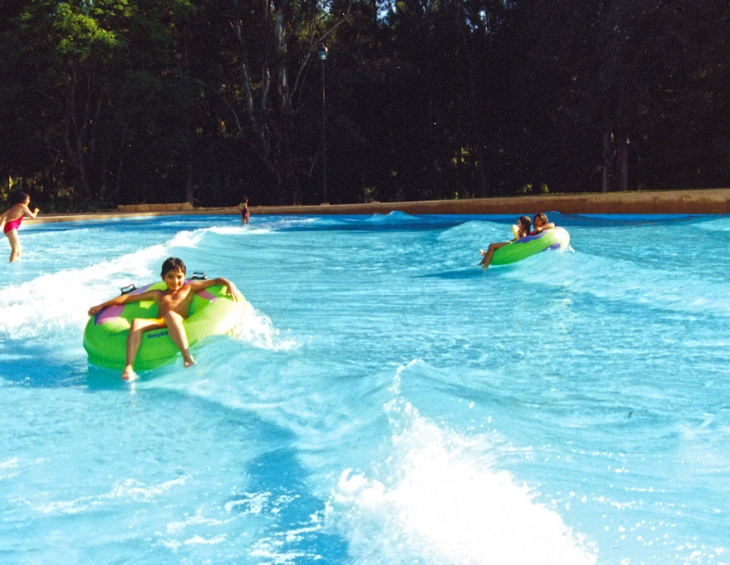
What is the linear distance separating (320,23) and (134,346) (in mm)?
24819

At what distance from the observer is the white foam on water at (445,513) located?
3.18 metres

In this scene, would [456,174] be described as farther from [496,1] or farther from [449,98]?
[496,1]

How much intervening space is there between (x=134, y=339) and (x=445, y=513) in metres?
2.85

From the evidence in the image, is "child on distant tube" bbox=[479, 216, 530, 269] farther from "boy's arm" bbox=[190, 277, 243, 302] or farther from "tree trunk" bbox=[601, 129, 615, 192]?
"tree trunk" bbox=[601, 129, 615, 192]

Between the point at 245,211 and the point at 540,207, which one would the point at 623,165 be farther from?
the point at 245,211

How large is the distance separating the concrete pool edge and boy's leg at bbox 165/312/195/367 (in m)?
13.4

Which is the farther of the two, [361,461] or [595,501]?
[361,461]

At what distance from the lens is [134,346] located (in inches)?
223

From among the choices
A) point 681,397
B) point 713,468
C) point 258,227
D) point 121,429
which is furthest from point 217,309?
point 258,227

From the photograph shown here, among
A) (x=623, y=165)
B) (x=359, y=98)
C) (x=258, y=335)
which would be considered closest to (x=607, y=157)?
(x=623, y=165)

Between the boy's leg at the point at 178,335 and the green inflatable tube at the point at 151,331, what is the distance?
0.05m

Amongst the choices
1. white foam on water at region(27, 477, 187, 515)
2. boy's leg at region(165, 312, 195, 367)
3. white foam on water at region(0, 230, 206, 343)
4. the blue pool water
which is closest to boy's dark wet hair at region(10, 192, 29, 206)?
white foam on water at region(0, 230, 206, 343)

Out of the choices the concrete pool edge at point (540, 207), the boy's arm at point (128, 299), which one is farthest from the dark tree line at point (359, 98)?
the boy's arm at point (128, 299)

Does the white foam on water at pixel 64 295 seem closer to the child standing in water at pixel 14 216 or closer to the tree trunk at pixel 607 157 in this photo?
the child standing in water at pixel 14 216
